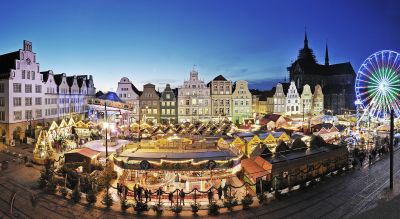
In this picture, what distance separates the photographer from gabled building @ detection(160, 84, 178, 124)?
5397cm

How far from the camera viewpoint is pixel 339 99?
234 ft

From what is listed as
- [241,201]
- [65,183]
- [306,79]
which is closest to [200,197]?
[241,201]

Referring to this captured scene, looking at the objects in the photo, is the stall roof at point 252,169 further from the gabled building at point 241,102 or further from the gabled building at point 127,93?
the gabled building at point 127,93

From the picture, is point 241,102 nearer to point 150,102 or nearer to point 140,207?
point 150,102

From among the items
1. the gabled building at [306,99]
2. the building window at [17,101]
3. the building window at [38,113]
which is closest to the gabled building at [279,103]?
the gabled building at [306,99]

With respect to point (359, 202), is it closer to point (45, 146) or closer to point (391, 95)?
point (391, 95)

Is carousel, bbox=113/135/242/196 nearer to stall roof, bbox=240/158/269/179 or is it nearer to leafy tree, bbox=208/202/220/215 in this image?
stall roof, bbox=240/158/269/179

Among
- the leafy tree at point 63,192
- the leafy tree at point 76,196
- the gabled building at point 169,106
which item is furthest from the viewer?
the gabled building at point 169,106

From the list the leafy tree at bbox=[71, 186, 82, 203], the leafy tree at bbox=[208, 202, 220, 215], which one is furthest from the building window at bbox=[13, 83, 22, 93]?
the leafy tree at bbox=[208, 202, 220, 215]

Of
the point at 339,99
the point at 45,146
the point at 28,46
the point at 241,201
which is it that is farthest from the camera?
the point at 339,99

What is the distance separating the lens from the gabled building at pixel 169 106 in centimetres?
5397

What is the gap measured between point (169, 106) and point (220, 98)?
1096 centimetres

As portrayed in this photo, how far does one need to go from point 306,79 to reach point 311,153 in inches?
2591

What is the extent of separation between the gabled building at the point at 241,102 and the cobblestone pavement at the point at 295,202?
114 ft
